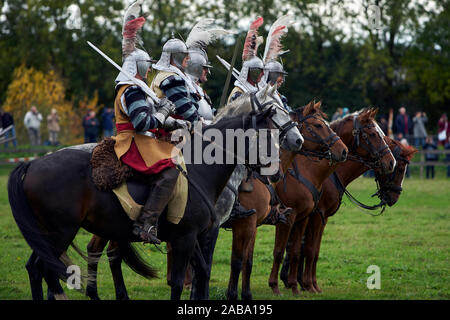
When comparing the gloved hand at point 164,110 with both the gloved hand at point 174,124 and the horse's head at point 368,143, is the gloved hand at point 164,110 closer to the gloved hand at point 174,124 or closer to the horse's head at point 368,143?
the gloved hand at point 174,124

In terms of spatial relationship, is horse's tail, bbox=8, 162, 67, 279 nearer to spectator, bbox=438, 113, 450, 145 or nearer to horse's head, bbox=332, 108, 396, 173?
horse's head, bbox=332, 108, 396, 173

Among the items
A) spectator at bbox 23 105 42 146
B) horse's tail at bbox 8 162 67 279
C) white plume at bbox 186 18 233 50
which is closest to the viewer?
horse's tail at bbox 8 162 67 279

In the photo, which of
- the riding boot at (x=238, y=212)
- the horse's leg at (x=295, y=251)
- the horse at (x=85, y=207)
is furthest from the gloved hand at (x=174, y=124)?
the horse's leg at (x=295, y=251)

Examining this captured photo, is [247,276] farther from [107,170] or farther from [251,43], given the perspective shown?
[251,43]

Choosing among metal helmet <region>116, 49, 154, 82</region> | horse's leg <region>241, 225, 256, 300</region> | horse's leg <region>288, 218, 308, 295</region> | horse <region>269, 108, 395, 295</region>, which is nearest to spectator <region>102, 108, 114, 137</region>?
horse <region>269, 108, 395, 295</region>

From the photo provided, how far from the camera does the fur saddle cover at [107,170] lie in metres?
7.13

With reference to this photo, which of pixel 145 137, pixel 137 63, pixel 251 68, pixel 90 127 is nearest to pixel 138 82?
pixel 137 63

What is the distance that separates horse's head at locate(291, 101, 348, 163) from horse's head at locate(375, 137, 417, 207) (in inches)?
73.5

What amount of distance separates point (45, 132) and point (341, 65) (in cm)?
1775

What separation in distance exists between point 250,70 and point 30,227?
A: 411 centimetres

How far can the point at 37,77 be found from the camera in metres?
32.7

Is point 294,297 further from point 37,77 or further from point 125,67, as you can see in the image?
point 37,77

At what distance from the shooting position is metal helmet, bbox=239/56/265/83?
985 centimetres
